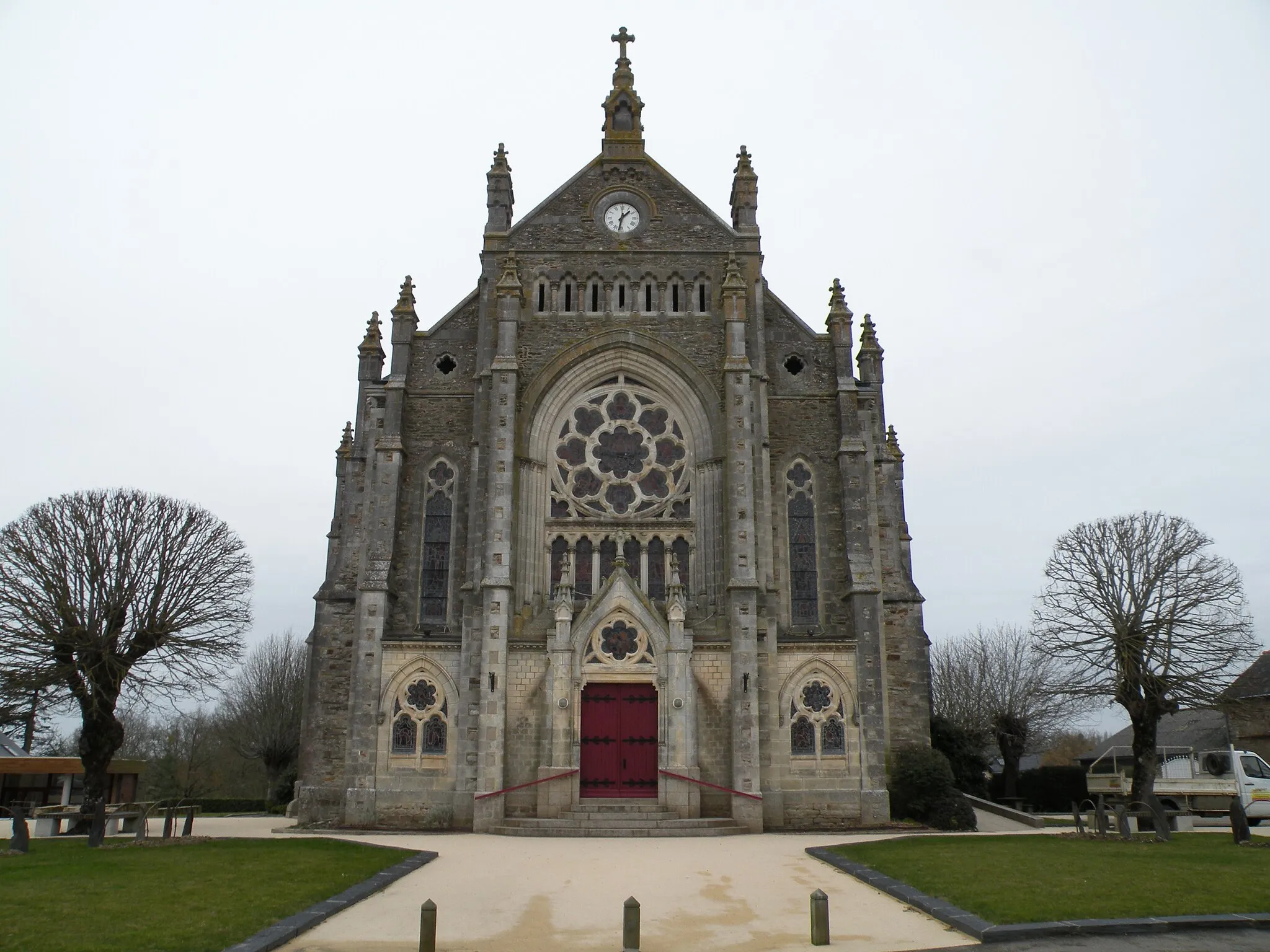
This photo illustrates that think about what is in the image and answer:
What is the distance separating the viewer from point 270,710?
145ft

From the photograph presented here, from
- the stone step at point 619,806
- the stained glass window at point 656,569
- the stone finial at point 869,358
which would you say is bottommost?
the stone step at point 619,806

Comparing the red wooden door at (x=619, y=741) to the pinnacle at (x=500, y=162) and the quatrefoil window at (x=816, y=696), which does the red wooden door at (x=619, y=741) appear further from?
the pinnacle at (x=500, y=162)

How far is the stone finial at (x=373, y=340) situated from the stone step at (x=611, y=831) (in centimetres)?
1492

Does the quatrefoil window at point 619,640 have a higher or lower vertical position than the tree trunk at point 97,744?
higher

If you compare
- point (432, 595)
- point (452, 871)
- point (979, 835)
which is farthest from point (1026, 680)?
point (452, 871)

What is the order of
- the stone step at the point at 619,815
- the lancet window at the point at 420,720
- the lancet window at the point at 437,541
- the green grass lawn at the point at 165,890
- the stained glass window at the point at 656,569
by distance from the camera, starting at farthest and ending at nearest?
the lancet window at the point at 437,541 → the stained glass window at the point at 656,569 → the lancet window at the point at 420,720 → the stone step at the point at 619,815 → the green grass lawn at the point at 165,890

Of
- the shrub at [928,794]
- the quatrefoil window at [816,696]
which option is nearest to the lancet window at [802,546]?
the quatrefoil window at [816,696]

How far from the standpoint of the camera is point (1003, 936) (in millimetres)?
10398

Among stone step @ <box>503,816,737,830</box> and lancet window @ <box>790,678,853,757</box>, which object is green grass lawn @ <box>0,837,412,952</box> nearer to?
stone step @ <box>503,816,737,830</box>

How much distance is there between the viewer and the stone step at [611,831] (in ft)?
73.7

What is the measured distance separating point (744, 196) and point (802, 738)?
16.4 m

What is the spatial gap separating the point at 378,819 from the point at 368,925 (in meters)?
14.4

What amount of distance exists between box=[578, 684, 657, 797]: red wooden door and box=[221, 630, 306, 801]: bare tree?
18.4 m

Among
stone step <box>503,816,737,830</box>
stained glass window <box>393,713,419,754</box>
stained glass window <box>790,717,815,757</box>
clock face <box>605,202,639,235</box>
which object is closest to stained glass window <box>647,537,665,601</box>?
stained glass window <box>790,717,815,757</box>
